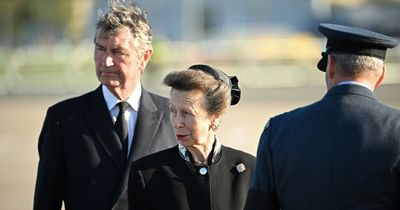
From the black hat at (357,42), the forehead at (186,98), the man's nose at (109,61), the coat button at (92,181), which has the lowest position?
the coat button at (92,181)

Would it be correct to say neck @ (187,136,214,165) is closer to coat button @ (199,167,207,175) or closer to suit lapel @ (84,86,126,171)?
coat button @ (199,167,207,175)

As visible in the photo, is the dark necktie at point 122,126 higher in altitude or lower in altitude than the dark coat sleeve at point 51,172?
higher

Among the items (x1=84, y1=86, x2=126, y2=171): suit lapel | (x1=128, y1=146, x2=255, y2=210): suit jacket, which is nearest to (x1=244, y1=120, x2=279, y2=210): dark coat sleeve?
(x1=128, y1=146, x2=255, y2=210): suit jacket

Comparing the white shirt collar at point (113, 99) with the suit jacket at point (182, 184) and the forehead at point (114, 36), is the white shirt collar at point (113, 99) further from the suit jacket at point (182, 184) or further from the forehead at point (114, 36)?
the suit jacket at point (182, 184)

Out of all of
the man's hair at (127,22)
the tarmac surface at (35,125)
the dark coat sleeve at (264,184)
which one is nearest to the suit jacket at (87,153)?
the man's hair at (127,22)

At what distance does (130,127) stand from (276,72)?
2637 centimetres

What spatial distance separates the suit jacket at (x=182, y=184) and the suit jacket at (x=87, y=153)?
514 mm

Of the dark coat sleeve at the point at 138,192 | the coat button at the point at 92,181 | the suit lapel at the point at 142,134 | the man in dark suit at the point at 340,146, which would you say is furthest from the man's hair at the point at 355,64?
the coat button at the point at 92,181

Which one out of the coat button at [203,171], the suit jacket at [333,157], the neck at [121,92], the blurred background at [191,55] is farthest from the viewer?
the blurred background at [191,55]

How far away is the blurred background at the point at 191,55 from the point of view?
17484 millimetres

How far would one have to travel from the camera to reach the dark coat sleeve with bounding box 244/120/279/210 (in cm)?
326

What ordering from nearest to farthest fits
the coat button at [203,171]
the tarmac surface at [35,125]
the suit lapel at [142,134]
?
1. the coat button at [203,171]
2. the suit lapel at [142,134]
3. the tarmac surface at [35,125]

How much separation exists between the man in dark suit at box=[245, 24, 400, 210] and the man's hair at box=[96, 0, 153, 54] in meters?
1.47

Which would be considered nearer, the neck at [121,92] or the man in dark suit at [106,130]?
the man in dark suit at [106,130]
